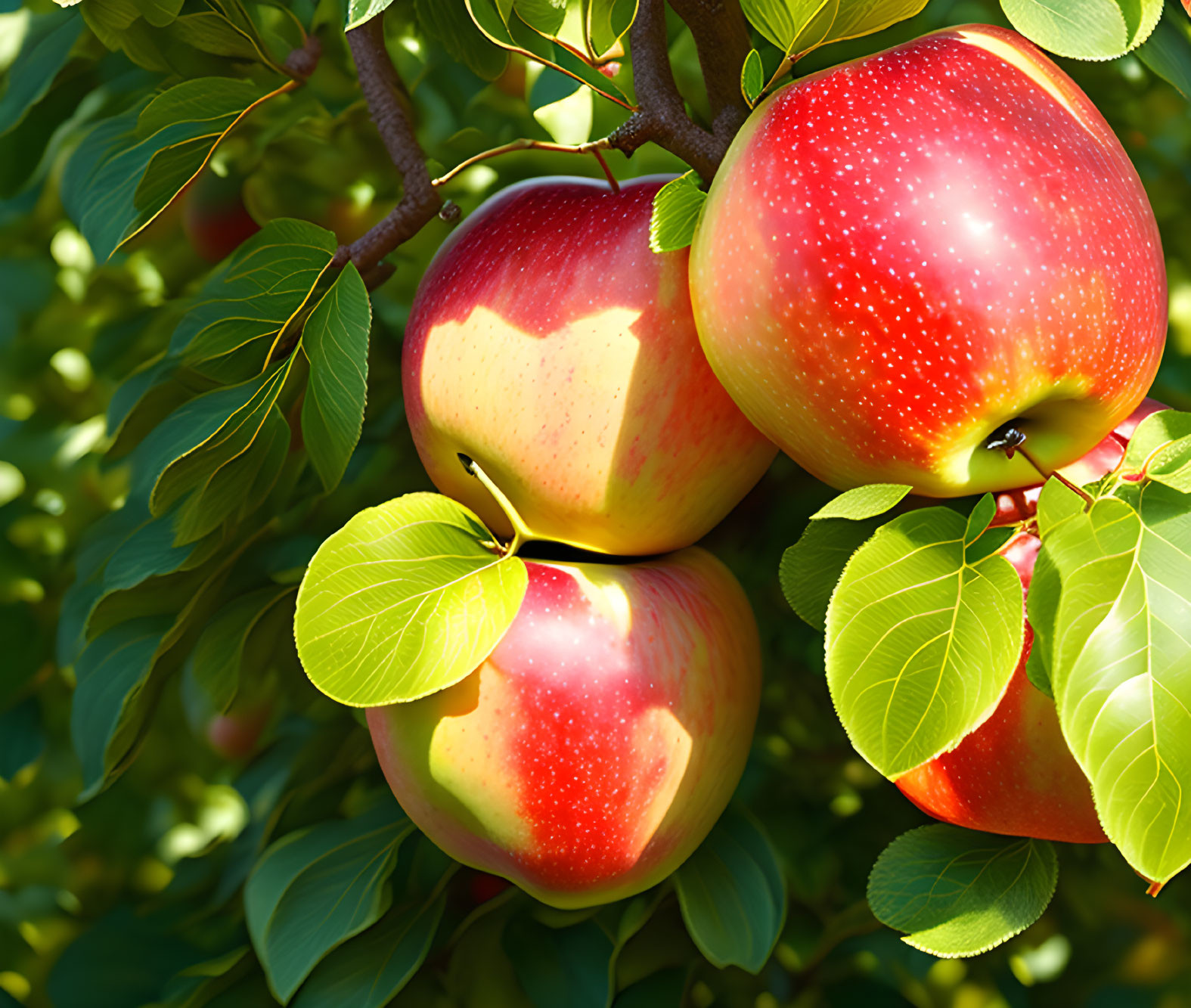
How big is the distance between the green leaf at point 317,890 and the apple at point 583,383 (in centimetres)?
19

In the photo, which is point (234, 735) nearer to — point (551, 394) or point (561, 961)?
point (561, 961)

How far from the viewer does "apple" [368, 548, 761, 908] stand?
1.35 ft

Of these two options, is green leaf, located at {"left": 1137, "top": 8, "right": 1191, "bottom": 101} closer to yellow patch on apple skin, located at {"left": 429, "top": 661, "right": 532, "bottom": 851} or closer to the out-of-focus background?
the out-of-focus background

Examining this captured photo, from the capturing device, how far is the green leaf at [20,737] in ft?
2.16

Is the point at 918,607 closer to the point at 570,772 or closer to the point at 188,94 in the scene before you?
the point at 570,772

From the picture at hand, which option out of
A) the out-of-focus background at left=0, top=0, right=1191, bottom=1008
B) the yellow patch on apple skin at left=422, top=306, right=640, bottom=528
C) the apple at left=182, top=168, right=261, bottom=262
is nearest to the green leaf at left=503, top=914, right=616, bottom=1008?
the out-of-focus background at left=0, top=0, right=1191, bottom=1008

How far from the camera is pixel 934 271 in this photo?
32 centimetres

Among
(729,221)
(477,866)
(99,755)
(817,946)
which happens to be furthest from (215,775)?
(729,221)

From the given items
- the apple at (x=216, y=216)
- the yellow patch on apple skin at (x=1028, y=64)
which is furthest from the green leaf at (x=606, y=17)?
the apple at (x=216, y=216)

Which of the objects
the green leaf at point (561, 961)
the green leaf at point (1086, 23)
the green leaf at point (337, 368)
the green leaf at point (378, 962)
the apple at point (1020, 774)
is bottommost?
the green leaf at point (561, 961)

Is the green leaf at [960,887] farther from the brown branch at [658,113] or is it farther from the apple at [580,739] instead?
the brown branch at [658,113]

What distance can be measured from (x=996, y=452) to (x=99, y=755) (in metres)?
0.44

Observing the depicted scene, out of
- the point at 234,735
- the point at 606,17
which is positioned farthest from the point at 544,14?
the point at 234,735

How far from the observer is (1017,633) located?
0.99ft
